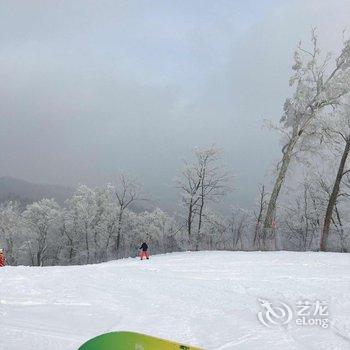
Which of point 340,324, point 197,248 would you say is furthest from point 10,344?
point 197,248

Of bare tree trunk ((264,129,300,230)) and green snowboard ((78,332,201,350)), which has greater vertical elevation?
bare tree trunk ((264,129,300,230))

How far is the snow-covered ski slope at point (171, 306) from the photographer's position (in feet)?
21.6

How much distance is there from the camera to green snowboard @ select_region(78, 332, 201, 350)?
4680mm

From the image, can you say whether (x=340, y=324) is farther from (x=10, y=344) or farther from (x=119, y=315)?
(x=10, y=344)

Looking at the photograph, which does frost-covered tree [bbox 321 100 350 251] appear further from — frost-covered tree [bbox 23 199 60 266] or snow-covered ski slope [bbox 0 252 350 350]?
frost-covered tree [bbox 23 199 60 266]

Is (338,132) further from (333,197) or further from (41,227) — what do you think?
(41,227)

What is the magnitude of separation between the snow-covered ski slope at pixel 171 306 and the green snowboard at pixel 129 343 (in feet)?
4.95

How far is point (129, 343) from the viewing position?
4719 mm
